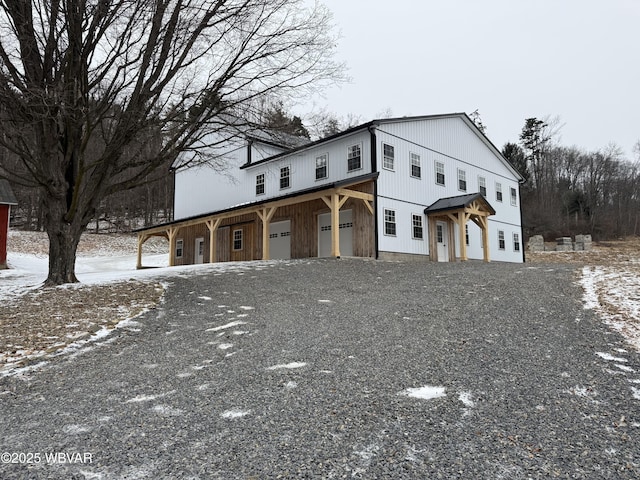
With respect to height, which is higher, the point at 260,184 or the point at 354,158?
the point at 354,158

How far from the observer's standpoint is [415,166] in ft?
60.4

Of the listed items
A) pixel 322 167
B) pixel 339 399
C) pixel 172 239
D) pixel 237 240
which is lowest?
pixel 339 399

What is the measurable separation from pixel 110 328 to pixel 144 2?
6.64 meters

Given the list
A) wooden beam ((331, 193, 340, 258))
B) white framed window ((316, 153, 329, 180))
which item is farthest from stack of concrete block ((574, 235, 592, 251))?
wooden beam ((331, 193, 340, 258))

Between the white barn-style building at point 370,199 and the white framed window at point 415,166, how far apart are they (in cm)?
4

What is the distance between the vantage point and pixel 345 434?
3230mm

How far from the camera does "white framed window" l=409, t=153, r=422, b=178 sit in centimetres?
1827

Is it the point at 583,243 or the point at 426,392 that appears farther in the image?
the point at 583,243

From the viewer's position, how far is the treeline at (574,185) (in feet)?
135

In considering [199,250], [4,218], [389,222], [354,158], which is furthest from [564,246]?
[4,218]

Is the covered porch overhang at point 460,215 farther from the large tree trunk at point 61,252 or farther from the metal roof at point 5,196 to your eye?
the metal roof at point 5,196

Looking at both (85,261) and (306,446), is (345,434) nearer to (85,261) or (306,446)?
(306,446)

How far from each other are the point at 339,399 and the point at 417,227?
14.7m

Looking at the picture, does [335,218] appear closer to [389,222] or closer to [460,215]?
[389,222]
